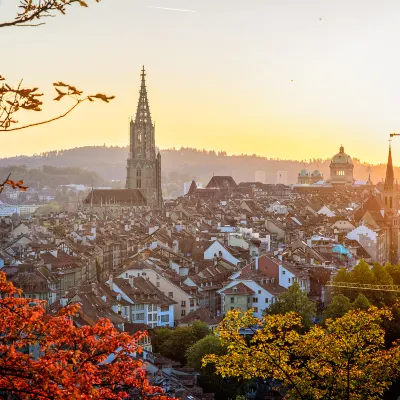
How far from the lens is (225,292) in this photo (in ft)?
145

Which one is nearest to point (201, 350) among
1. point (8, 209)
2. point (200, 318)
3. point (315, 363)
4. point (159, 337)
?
point (159, 337)

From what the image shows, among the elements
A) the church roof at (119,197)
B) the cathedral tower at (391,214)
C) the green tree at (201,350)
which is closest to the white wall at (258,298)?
the green tree at (201,350)

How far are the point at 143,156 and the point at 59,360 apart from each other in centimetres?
11530

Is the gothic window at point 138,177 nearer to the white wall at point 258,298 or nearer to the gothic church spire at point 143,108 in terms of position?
the gothic church spire at point 143,108

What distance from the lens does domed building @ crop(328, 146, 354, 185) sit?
614 feet

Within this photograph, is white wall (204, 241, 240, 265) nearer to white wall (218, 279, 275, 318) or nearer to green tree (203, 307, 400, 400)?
white wall (218, 279, 275, 318)

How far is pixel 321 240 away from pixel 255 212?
4444cm

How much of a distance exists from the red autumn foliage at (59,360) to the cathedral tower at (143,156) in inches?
4435

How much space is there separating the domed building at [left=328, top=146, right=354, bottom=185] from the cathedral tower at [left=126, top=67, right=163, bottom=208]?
70.1 meters

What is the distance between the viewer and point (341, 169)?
189500 millimetres

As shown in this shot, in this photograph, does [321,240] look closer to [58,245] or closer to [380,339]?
[58,245]

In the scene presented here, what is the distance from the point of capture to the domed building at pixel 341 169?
18712 cm

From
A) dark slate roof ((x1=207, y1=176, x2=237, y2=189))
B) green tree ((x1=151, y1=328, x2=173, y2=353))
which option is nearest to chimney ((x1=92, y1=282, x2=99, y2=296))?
green tree ((x1=151, y1=328, x2=173, y2=353))

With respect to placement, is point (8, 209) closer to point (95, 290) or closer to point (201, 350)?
point (95, 290)
